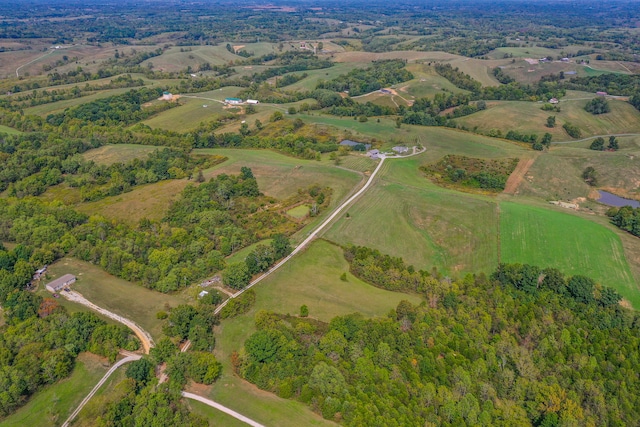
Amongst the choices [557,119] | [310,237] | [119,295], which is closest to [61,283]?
[119,295]

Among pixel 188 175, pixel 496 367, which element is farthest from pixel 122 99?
pixel 496 367

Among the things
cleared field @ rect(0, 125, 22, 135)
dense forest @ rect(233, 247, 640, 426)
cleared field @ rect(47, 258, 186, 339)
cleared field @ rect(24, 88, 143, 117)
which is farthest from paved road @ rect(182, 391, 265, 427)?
cleared field @ rect(24, 88, 143, 117)

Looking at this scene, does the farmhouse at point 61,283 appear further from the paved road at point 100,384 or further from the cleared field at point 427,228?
the cleared field at point 427,228

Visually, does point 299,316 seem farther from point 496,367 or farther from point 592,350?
point 592,350

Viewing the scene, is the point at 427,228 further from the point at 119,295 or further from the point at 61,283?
the point at 61,283

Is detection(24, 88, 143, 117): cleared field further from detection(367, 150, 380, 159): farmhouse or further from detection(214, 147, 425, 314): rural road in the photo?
detection(214, 147, 425, 314): rural road

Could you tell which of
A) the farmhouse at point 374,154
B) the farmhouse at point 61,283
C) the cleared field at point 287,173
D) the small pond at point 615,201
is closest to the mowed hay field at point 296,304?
the cleared field at point 287,173
